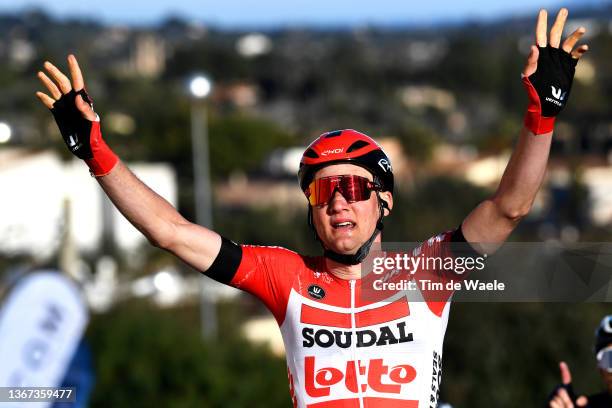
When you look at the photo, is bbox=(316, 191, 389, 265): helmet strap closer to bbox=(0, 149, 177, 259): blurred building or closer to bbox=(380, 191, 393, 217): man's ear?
bbox=(380, 191, 393, 217): man's ear

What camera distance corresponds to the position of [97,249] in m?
56.1

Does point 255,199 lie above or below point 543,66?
above

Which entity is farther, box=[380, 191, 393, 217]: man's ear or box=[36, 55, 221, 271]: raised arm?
box=[380, 191, 393, 217]: man's ear

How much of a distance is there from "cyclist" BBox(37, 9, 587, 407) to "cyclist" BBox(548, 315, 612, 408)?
39.3 inches

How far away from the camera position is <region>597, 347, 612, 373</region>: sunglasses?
693cm

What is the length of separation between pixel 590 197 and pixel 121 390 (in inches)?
1422

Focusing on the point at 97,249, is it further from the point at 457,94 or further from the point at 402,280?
the point at 457,94

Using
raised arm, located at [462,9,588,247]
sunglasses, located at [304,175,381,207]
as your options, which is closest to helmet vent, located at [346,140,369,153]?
sunglasses, located at [304,175,381,207]

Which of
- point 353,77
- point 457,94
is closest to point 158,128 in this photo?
point 353,77

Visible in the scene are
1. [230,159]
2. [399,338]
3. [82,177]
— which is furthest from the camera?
[230,159]

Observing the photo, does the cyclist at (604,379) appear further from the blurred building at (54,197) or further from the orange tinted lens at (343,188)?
the blurred building at (54,197)

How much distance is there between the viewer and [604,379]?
22.8ft

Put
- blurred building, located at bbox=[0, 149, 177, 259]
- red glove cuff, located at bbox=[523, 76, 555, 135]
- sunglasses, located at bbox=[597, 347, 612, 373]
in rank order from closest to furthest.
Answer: red glove cuff, located at bbox=[523, 76, 555, 135]
sunglasses, located at bbox=[597, 347, 612, 373]
blurred building, located at bbox=[0, 149, 177, 259]

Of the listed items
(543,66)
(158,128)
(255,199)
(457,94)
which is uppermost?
(457,94)
